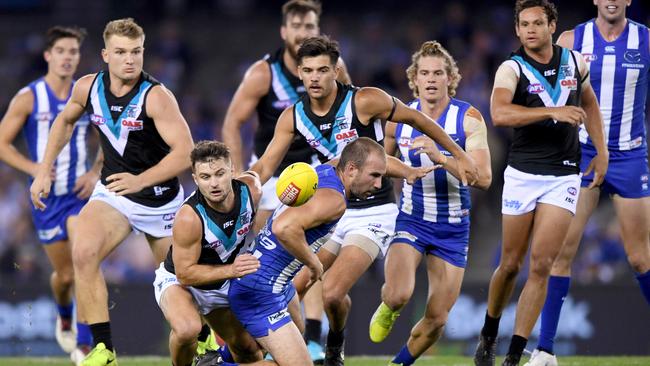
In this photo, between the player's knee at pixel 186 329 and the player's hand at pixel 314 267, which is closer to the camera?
the player's hand at pixel 314 267

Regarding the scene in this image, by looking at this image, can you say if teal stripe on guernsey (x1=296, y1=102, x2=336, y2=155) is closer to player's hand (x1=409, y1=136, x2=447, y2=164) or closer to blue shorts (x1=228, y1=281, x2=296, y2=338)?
player's hand (x1=409, y1=136, x2=447, y2=164)

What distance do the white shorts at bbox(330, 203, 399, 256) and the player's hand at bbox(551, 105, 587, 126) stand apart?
1647 mm

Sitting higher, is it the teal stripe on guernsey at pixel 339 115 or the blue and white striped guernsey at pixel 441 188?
the teal stripe on guernsey at pixel 339 115

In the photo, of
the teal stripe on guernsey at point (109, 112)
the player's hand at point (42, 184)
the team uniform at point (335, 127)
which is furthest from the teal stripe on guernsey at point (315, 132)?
the player's hand at point (42, 184)

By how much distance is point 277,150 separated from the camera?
8.59 metres

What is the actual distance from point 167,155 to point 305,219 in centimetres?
187

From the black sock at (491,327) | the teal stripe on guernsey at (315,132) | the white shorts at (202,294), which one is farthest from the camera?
the black sock at (491,327)

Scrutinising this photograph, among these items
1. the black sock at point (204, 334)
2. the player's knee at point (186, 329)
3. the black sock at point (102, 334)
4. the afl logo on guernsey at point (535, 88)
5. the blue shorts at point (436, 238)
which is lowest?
the black sock at point (204, 334)

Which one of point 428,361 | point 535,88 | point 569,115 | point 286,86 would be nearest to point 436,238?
point 535,88

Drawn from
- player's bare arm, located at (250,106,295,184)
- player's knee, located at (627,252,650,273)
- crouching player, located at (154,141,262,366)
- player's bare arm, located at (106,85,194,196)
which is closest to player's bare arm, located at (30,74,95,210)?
player's bare arm, located at (106,85,194,196)

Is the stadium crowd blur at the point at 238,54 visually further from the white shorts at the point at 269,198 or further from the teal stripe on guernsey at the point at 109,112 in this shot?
the teal stripe on guernsey at the point at 109,112

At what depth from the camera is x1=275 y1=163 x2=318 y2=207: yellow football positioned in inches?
289

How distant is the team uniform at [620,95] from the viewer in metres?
9.45

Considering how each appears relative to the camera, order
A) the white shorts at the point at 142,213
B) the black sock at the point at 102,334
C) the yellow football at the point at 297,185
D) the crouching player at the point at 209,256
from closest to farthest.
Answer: the yellow football at the point at 297,185 < the crouching player at the point at 209,256 < the black sock at the point at 102,334 < the white shorts at the point at 142,213
